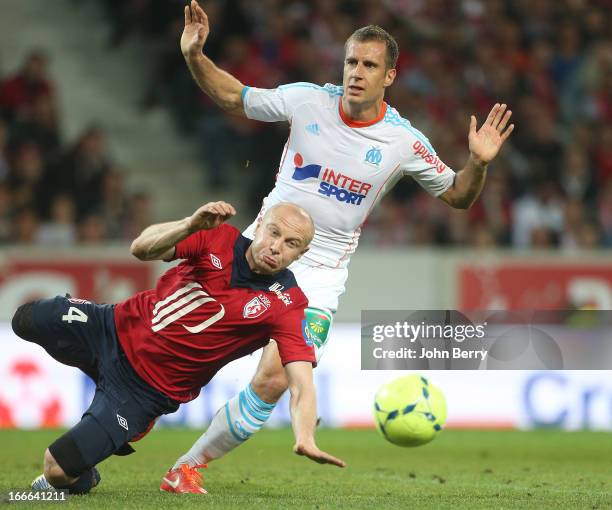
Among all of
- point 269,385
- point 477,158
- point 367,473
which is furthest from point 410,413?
point 477,158

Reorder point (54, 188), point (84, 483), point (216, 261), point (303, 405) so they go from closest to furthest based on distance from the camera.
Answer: point (303, 405), point (216, 261), point (84, 483), point (54, 188)

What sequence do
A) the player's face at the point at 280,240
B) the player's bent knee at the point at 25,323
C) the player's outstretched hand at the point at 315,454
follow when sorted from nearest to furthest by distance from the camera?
the player's outstretched hand at the point at 315,454
the player's face at the point at 280,240
the player's bent knee at the point at 25,323

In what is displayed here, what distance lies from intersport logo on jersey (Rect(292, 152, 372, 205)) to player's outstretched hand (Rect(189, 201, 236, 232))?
4.69 ft

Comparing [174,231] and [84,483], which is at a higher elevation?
[174,231]

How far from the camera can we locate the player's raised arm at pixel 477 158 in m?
6.76

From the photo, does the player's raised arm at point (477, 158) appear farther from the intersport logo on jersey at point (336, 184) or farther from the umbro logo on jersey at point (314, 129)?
the umbro logo on jersey at point (314, 129)

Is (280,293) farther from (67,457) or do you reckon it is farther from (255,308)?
(67,457)

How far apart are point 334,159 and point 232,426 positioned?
5.10 ft

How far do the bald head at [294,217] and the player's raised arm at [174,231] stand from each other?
374 millimetres

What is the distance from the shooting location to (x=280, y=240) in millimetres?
5664

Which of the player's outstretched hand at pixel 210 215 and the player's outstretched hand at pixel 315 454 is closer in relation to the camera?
the player's outstretched hand at pixel 315 454

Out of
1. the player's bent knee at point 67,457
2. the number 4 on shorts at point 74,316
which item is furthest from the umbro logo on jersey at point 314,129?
the player's bent knee at point 67,457

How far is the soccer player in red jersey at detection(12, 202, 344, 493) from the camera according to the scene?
5734mm

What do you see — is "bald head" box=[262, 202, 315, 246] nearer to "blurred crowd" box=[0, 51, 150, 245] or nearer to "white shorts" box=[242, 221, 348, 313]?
"white shorts" box=[242, 221, 348, 313]
